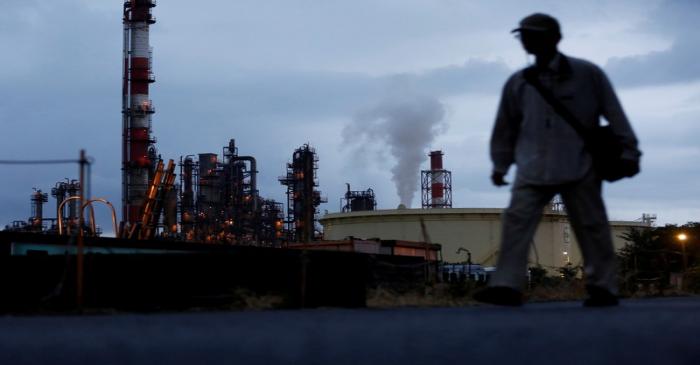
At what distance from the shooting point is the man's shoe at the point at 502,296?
4895 mm

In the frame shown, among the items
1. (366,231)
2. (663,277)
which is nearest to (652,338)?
(663,277)

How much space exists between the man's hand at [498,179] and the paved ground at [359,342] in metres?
2.55

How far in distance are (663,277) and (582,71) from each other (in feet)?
26.9

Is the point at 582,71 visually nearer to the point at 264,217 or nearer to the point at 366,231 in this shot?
the point at 366,231

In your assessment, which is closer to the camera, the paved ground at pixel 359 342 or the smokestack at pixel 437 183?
the paved ground at pixel 359 342

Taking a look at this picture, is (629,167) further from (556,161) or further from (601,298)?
(601,298)

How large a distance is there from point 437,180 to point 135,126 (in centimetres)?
2229

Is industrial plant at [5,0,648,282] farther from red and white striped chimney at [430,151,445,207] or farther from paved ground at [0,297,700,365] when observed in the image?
paved ground at [0,297,700,365]

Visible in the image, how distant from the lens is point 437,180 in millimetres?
74750

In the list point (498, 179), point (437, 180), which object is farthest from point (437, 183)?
point (498, 179)

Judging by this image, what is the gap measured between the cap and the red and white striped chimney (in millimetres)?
68663

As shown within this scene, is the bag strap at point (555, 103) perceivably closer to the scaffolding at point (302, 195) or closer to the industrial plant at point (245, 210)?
the industrial plant at point (245, 210)

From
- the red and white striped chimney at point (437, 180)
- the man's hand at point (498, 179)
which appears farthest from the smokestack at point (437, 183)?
the man's hand at point (498, 179)

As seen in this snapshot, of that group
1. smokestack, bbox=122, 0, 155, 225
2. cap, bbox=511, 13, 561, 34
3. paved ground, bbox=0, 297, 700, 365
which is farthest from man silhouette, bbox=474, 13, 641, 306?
smokestack, bbox=122, 0, 155, 225
